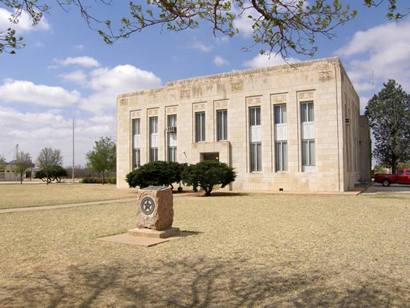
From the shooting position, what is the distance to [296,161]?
1089 inches

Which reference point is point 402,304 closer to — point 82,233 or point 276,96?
point 82,233

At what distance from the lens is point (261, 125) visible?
29.0 metres

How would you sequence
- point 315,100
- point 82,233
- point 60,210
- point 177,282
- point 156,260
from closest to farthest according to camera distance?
point 177,282 < point 156,260 < point 82,233 < point 60,210 < point 315,100

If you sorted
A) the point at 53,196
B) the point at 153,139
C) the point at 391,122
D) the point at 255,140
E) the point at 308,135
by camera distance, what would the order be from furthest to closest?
the point at 391,122, the point at 153,139, the point at 255,140, the point at 308,135, the point at 53,196

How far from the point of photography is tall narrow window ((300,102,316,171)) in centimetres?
2742

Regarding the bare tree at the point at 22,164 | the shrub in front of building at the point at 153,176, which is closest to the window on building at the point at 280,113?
the shrub in front of building at the point at 153,176

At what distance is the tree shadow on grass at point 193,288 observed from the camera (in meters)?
5.17

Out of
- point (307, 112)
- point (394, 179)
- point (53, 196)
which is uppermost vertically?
point (307, 112)

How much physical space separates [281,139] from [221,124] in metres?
5.00

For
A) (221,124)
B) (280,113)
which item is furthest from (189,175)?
(280,113)

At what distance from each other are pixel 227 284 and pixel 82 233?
5931 mm

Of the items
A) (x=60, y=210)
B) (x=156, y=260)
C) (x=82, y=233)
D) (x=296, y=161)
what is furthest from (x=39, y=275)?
(x=296, y=161)

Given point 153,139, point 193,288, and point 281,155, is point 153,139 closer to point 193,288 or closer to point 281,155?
point 281,155

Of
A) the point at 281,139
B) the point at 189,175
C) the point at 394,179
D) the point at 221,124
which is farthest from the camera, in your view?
the point at 394,179
